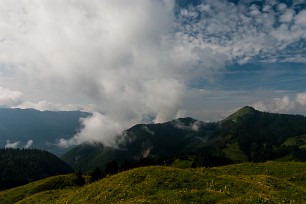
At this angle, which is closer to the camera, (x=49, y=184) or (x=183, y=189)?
(x=183, y=189)

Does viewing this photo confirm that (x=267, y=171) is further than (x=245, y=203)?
Yes

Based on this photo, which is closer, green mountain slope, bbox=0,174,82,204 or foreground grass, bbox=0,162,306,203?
foreground grass, bbox=0,162,306,203

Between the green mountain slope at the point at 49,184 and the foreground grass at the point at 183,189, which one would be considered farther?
the green mountain slope at the point at 49,184

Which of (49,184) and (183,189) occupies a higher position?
(49,184)

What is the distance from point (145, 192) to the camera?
31891 mm

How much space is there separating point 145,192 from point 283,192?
13.9 metres

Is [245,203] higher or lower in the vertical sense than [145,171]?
lower

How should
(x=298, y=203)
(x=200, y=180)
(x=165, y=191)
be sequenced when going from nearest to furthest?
(x=298, y=203) < (x=165, y=191) < (x=200, y=180)

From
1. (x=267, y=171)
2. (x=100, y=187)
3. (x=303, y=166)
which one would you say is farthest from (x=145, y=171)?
(x=303, y=166)

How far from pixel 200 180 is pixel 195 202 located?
23.8 ft

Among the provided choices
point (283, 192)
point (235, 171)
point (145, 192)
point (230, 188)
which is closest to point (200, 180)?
point (230, 188)

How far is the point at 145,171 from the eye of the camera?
37.9 meters

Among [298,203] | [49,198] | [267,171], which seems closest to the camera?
[298,203]

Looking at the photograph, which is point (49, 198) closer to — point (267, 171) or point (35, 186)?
point (267, 171)
